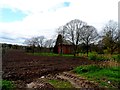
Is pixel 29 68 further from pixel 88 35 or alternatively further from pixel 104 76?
pixel 88 35

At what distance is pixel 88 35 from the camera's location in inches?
2336

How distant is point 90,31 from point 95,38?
2515 millimetres

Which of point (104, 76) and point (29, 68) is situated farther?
point (29, 68)

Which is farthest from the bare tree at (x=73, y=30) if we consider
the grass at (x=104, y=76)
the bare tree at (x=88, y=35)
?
the grass at (x=104, y=76)

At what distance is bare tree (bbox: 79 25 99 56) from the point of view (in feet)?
193

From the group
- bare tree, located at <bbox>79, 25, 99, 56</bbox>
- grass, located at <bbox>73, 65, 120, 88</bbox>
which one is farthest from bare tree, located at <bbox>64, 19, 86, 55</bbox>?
grass, located at <bbox>73, 65, 120, 88</bbox>

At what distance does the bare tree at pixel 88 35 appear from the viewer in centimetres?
5878

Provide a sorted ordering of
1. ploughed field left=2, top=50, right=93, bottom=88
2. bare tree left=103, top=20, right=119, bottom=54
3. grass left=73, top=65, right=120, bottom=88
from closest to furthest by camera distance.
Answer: grass left=73, top=65, right=120, bottom=88 → ploughed field left=2, top=50, right=93, bottom=88 → bare tree left=103, top=20, right=119, bottom=54

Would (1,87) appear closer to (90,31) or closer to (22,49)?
(90,31)

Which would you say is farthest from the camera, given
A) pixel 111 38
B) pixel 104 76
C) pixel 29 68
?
pixel 111 38

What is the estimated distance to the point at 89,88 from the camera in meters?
9.16

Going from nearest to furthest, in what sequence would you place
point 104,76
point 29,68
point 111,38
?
point 104,76 → point 29,68 → point 111,38

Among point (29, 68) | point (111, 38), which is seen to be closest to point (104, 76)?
point (29, 68)

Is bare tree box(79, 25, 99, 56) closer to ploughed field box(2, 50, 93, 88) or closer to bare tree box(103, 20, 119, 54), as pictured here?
bare tree box(103, 20, 119, 54)
